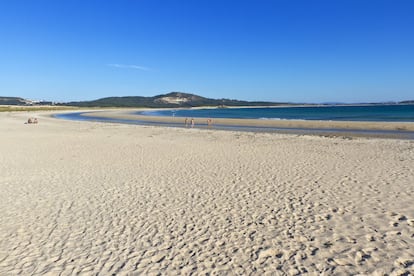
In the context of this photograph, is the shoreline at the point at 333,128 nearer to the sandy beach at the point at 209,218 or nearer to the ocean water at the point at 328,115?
the ocean water at the point at 328,115

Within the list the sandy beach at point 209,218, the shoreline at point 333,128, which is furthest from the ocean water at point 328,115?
the sandy beach at point 209,218

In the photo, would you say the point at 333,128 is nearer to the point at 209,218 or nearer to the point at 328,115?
the point at 209,218

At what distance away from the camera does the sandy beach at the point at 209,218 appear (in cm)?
455

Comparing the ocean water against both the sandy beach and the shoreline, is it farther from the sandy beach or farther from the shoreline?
the sandy beach

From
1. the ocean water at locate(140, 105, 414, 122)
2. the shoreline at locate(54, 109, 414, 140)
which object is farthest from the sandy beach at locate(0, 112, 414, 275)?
the ocean water at locate(140, 105, 414, 122)

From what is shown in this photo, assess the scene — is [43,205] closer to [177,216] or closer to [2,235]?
[2,235]

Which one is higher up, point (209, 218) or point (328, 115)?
point (328, 115)

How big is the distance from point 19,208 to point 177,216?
387 cm

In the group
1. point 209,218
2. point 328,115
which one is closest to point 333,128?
point 209,218

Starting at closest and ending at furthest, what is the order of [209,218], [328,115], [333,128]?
[209,218] < [333,128] < [328,115]

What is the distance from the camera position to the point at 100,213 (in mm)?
6691

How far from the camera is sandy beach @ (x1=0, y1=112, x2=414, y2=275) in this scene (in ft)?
14.9

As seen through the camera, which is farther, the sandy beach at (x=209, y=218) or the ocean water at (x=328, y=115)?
the ocean water at (x=328, y=115)

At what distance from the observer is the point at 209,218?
625cm
